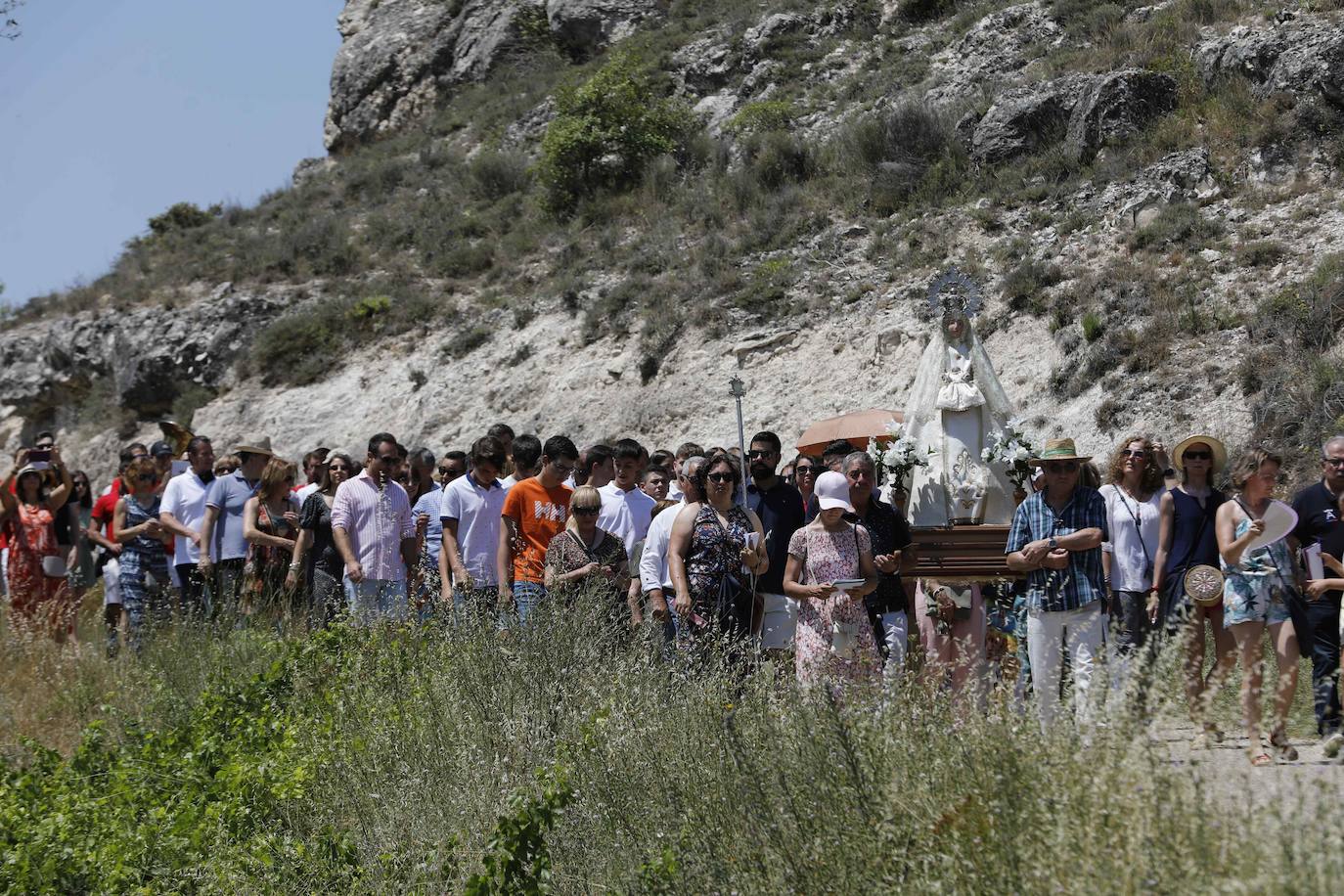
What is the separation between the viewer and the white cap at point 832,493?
6773mm

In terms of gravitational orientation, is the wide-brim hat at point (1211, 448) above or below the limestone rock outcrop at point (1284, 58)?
below

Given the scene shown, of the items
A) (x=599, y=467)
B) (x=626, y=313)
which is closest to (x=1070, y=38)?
(x=626, y=313)

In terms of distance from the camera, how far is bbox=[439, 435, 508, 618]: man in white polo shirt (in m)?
8.74

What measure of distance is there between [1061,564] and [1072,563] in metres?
0.11

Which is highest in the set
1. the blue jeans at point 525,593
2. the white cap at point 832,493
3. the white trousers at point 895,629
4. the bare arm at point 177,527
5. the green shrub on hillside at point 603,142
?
the green shrub on hillside at point 603,142

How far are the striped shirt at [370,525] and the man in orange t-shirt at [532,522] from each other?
1.08 metres

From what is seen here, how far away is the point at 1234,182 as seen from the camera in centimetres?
1941

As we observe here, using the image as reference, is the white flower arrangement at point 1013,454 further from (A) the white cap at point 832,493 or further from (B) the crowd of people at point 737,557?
(A) the white cap at point 832,493

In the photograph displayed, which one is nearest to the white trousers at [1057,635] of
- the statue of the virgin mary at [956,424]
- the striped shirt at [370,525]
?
the statue of the virgin mary at [956,424]

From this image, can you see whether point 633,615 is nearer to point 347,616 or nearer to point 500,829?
point 347,616

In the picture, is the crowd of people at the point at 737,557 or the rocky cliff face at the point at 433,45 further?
the rocky cliff face at the point at 433,45

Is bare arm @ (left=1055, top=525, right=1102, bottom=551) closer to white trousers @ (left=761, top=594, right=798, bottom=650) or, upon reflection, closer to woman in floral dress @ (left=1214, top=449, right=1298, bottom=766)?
woman in floral dress @ (left=1214, top=449, right=1298, bottom=766)

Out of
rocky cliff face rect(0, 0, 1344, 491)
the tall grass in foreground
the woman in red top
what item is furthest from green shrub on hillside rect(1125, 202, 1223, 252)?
the woman in red top

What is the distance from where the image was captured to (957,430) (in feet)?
34.2
